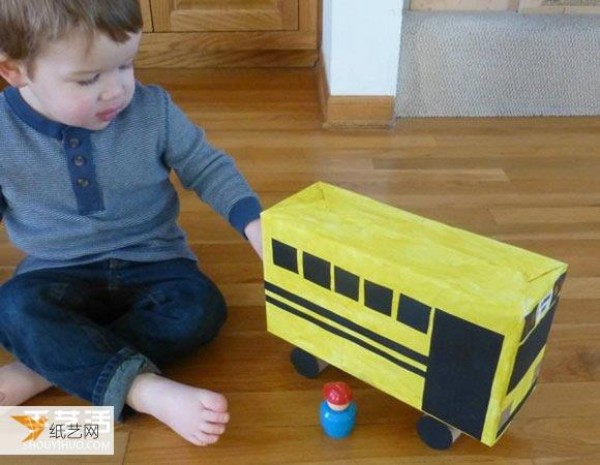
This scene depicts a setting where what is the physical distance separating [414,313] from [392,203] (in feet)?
1.91

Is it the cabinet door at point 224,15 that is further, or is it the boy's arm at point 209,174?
the cabinet door at point 224,15

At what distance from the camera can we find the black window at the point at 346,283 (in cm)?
68

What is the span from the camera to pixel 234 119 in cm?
153

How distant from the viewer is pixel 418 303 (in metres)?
0.64

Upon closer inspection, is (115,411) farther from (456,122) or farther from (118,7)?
(456,122)

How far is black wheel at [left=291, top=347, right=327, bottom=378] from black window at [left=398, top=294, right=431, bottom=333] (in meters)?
0.18

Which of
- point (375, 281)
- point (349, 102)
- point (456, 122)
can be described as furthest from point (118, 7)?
point (456, 122)

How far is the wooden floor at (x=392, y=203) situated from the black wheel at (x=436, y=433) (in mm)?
11

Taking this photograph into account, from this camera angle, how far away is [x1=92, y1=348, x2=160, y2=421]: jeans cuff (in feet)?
2.42

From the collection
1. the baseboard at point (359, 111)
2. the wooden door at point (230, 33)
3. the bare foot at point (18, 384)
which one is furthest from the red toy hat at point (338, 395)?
the wooden door at point (230, 33)

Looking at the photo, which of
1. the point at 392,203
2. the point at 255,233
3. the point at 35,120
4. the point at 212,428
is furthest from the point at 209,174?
the point at 392,203

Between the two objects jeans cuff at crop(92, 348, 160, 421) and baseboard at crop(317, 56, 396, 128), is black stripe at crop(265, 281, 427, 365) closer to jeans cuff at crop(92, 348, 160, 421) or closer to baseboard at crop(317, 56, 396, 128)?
jeans cuff at crop(92, 348, 160, 421)

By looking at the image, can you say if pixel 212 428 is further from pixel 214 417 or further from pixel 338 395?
pixel 338 395

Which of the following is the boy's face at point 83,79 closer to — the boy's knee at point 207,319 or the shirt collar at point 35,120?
the shirt collar at point 35,120
